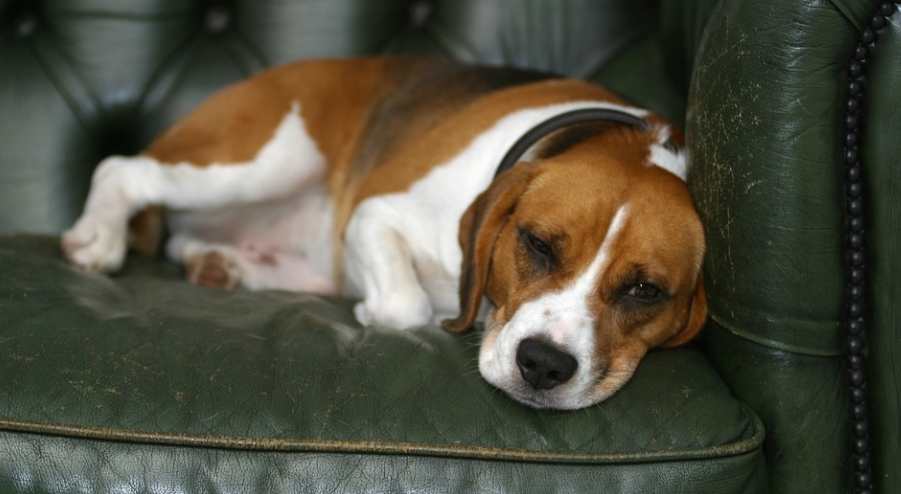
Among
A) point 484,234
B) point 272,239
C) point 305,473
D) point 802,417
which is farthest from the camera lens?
point 272,239

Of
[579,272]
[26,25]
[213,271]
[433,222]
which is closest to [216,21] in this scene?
[26,25]

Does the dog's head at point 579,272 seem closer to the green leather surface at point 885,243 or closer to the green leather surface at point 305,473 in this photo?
the green leather surface at point 305,473

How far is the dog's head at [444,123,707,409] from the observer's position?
172cm

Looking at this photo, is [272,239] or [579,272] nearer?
[579,272]

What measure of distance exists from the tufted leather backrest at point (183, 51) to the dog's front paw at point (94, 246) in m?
0.57

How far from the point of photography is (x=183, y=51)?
10.2 feet

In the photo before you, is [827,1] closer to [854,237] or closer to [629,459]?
[854,237]

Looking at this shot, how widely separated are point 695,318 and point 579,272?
0.93 feet

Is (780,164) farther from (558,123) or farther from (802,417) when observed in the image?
(558,123)

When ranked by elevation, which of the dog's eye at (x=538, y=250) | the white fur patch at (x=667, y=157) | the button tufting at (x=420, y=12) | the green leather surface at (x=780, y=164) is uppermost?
the green leather surface at (x=780, y=164)

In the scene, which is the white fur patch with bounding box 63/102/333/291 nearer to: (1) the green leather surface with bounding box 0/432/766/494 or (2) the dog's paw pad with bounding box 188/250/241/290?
(2) the dog's paw pad with bounding box 188/250/241/290

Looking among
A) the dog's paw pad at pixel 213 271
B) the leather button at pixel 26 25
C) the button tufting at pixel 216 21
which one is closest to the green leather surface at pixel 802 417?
the dog's paw pad at pixel 213 271

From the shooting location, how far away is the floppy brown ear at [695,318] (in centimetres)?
190

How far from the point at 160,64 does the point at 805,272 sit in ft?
7.59
